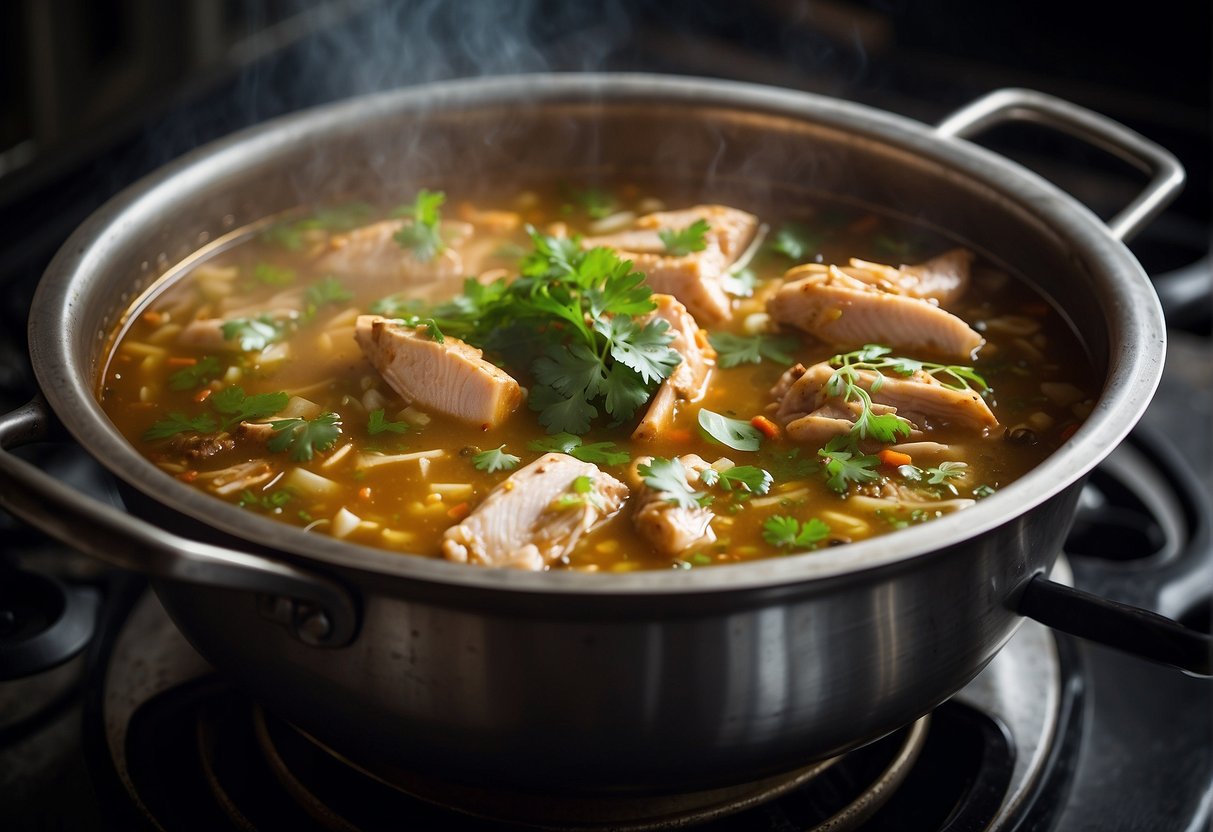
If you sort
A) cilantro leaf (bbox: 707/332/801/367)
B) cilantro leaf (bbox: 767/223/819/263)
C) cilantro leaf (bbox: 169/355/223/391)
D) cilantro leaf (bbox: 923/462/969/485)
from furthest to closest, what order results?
1. cilantro leaf (bbox: 767/223/819/263)
2. cilantro leaf (bbox: 707/332/801/367)
3. cilantro leaf (bbox: 169/355/223/391)
4. cilantro leaf (bbox: 923/462/969/485)

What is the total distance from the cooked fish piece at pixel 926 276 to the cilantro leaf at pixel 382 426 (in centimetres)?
116

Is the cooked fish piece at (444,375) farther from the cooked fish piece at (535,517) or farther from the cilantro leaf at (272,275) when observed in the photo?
the cilantro leaf at (272,275)

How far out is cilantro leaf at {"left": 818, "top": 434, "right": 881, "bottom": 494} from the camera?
2463mm

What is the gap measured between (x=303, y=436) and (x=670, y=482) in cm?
80

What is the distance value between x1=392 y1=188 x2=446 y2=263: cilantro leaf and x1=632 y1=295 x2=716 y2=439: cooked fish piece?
722 mm

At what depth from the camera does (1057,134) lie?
516 centimetres

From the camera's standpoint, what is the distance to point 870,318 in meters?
2.91

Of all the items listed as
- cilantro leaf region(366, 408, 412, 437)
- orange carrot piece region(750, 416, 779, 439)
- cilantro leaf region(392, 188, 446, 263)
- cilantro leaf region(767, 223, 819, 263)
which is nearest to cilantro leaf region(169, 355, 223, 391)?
cilantro leaf region(366, 408, 412, 437)

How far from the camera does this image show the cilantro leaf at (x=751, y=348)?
115 inches

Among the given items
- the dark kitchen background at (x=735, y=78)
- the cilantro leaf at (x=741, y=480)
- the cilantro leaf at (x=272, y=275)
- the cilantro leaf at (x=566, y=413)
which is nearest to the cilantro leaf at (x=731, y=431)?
the cilantro leaf at (x=741, y=480)

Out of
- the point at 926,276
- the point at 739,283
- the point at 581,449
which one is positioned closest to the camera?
the point at 581,449

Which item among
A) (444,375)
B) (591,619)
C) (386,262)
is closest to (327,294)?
(386,262)

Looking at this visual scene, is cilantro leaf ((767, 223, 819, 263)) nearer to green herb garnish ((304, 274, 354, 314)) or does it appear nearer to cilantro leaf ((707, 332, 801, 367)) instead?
cilantro leaf ((707, 332, 801, 367))

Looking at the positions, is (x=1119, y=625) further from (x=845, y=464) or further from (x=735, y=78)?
(x=735, y=78)
